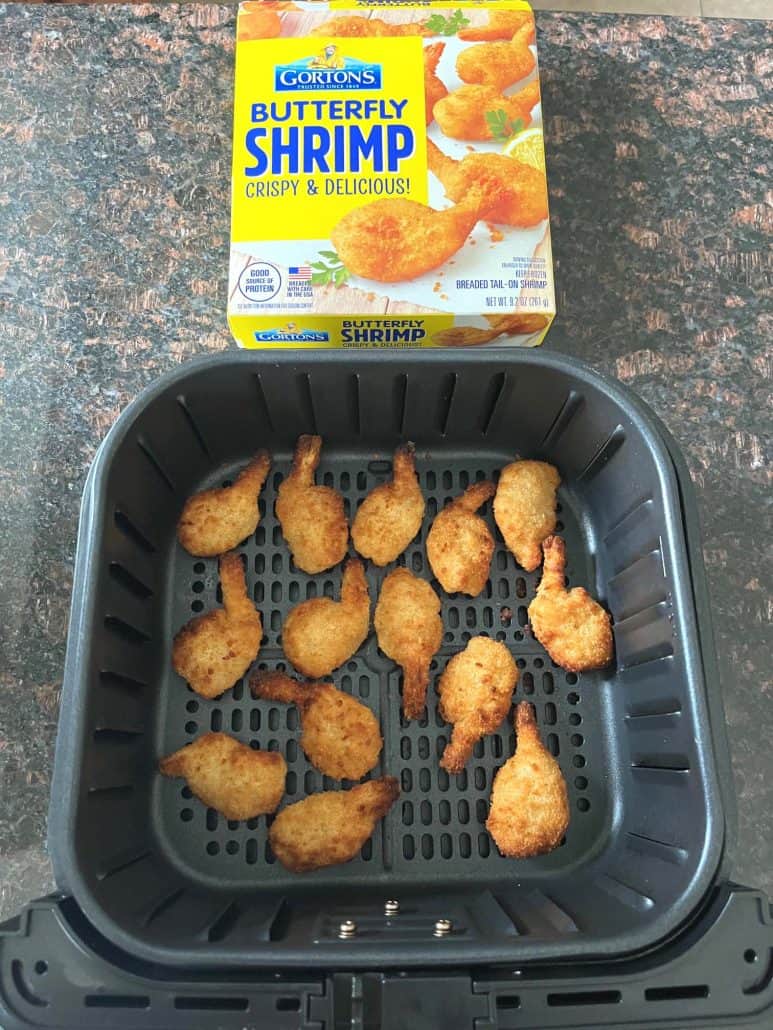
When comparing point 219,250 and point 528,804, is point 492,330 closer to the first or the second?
point 219,250

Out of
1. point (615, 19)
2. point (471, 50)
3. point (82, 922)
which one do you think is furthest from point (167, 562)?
Result: point (615, 19)

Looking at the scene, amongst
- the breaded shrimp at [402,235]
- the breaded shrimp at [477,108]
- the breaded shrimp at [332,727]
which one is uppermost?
the breaded shrimp at [477,108]

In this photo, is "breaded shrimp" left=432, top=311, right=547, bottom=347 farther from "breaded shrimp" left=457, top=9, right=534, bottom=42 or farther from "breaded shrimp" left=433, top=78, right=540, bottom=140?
"breaded shrimp" left=457, top=9, right=534, bottom=42

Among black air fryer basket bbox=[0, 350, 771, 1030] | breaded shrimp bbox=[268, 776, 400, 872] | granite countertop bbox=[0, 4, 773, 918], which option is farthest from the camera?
granite countertop bbox=[0, 4, 773, 918]

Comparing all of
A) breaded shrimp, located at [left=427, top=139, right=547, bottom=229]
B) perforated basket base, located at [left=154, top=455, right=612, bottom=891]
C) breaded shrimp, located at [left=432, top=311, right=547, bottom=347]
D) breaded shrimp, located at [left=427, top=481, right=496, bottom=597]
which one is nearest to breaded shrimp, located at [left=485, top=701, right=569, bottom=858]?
perforated basket base, located at [left=154, top=455, right=612, bottom=891]

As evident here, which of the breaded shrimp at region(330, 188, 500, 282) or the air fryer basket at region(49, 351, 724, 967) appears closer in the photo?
the air fryer basket at region(49, 351, 724, 967)

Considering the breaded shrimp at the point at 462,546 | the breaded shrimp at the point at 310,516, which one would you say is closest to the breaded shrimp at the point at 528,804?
the breaded shrimp at the point at 462,546

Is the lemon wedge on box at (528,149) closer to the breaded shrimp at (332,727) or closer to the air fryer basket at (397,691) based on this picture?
the air fryer basket at (397,691)

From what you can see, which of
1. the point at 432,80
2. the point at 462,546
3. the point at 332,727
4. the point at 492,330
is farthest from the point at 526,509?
the point at 432,80
